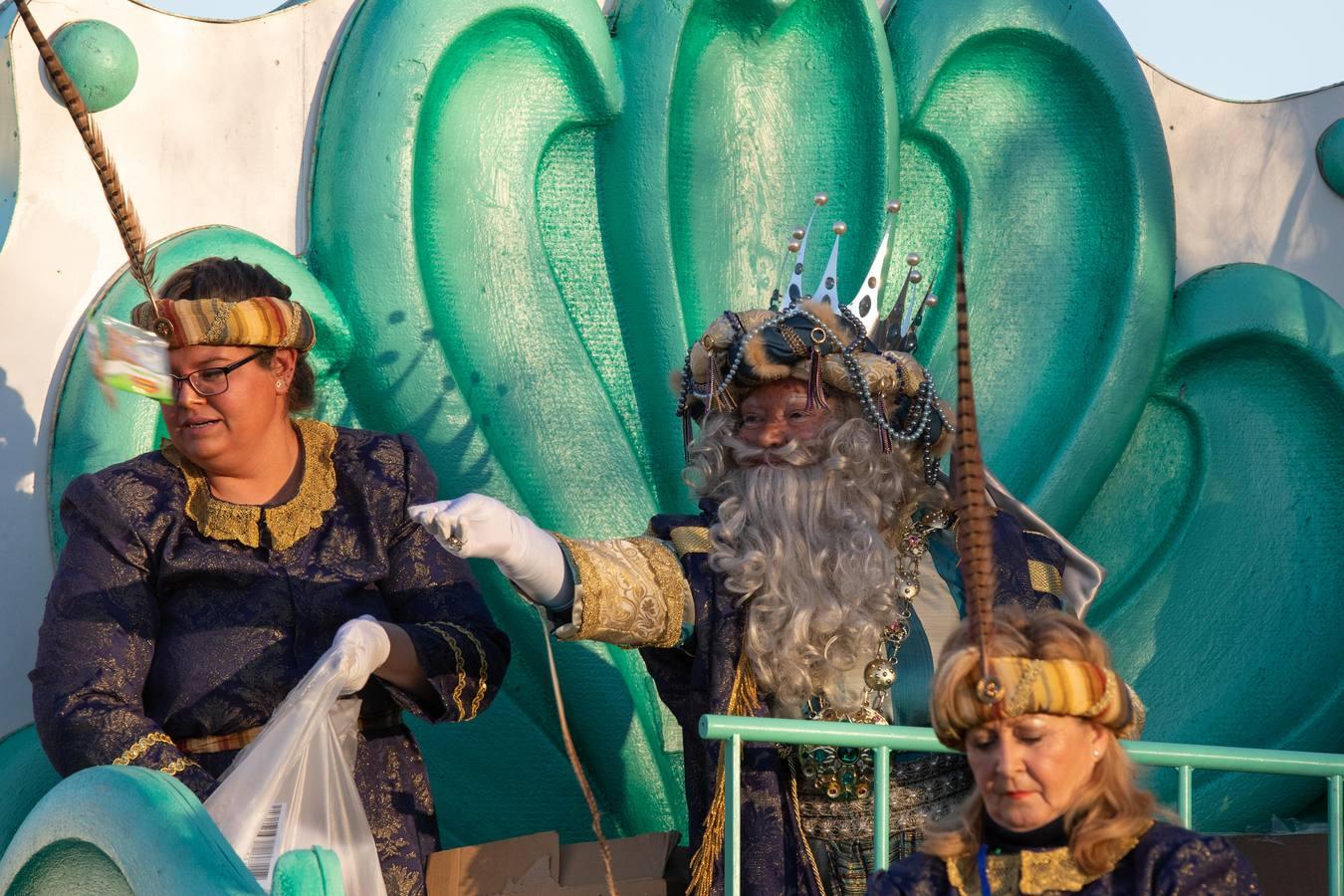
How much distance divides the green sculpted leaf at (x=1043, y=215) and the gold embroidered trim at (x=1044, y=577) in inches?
33.7

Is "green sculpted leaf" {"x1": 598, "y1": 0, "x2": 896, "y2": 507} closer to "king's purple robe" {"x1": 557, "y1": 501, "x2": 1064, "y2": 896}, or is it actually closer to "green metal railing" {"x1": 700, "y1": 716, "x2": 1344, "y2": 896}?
"king's purple robe" {"x1": 557, "y1": 501, "x2": 1064, "y2": 896}

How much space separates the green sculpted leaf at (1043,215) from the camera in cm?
468

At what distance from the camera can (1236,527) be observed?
4734 millimetres

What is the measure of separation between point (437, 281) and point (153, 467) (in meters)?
1.03

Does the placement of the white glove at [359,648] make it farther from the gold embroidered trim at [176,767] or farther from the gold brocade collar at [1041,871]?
the gold brocade collar at [1041,871]

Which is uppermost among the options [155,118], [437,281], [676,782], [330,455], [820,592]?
[155,118]

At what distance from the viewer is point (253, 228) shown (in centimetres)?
436

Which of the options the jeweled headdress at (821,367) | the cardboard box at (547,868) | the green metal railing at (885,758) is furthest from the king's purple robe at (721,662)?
the green metal railing at (885,758)

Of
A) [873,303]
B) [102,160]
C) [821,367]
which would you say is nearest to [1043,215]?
[873,303]

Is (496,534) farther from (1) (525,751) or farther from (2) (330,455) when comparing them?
(1) (525,751)

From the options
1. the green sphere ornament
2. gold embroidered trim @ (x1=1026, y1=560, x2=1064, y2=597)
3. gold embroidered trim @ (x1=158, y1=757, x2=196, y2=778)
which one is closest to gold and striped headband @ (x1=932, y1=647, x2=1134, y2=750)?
gold embroidered trim @ (x1=1026, y1=560, x2=1064, y2=597)

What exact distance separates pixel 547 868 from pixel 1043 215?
2092mm

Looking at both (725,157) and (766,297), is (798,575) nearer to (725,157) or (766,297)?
(766,297)

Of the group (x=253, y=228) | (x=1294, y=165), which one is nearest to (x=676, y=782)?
(x=253, y=228)
